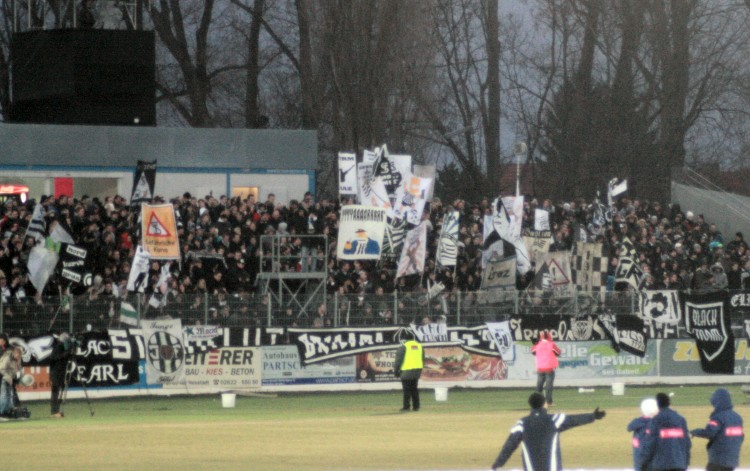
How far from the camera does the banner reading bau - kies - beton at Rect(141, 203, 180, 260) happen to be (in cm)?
3447

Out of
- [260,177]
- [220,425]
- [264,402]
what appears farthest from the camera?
[260,177]

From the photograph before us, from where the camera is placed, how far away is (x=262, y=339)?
1459 inches

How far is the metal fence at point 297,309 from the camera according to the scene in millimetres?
34031

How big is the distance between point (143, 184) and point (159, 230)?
235 centimetres

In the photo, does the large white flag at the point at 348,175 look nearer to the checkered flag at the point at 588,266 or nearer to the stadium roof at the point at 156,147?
the checkered flag at the point at 588,266

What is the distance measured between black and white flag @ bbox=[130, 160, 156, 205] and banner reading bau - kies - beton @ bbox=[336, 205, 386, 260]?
4.92m

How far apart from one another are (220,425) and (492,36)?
133 feet

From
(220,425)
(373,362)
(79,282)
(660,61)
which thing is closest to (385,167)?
(373,362)

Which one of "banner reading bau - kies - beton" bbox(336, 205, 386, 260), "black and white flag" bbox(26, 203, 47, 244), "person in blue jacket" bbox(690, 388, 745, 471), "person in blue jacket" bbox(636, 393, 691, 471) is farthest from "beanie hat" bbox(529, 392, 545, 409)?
"banner reading bau - kies - beton" bbox(336, 205, 386, 260)

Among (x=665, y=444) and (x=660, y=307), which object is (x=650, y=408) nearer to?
(x=665, y=444)

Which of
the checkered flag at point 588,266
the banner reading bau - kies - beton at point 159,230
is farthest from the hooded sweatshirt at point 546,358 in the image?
the banner reading bau - kies - beton at point 159,230

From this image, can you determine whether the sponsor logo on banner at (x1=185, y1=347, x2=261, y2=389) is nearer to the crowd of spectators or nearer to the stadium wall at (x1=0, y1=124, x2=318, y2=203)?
the crowd of spectators

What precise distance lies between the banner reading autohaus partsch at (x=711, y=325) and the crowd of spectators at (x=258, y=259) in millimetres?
1924

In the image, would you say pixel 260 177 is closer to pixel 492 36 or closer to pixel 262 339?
pixel 262 339
